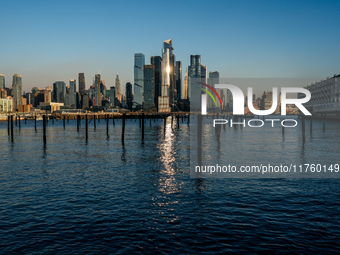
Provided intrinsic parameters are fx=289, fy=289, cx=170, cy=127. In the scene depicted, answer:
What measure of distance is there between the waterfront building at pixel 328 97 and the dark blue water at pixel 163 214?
5950 inches

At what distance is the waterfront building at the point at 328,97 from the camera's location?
16625 centimetres

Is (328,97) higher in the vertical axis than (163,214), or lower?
higher

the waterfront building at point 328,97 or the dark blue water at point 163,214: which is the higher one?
the waterfront building at point 328,97

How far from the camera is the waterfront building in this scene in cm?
16625

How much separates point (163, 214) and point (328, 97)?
634 feet

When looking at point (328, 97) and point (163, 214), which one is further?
point (328, 97)

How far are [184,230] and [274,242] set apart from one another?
149 inches

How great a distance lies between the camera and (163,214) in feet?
49.0

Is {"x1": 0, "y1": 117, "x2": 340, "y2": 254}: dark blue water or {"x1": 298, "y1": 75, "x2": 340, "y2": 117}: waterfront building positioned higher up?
{"x1": 298, "y1": 75, "x2": 340, "y2": 117}: waterfront building

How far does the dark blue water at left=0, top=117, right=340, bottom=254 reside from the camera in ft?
37.6

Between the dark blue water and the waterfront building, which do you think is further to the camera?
the waterfront building

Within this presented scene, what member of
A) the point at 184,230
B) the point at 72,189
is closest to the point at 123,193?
the point at 72,189

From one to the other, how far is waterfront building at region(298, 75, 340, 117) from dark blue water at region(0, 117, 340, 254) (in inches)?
5950

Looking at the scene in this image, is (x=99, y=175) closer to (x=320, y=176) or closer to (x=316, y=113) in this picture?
(x=320, y=176)
